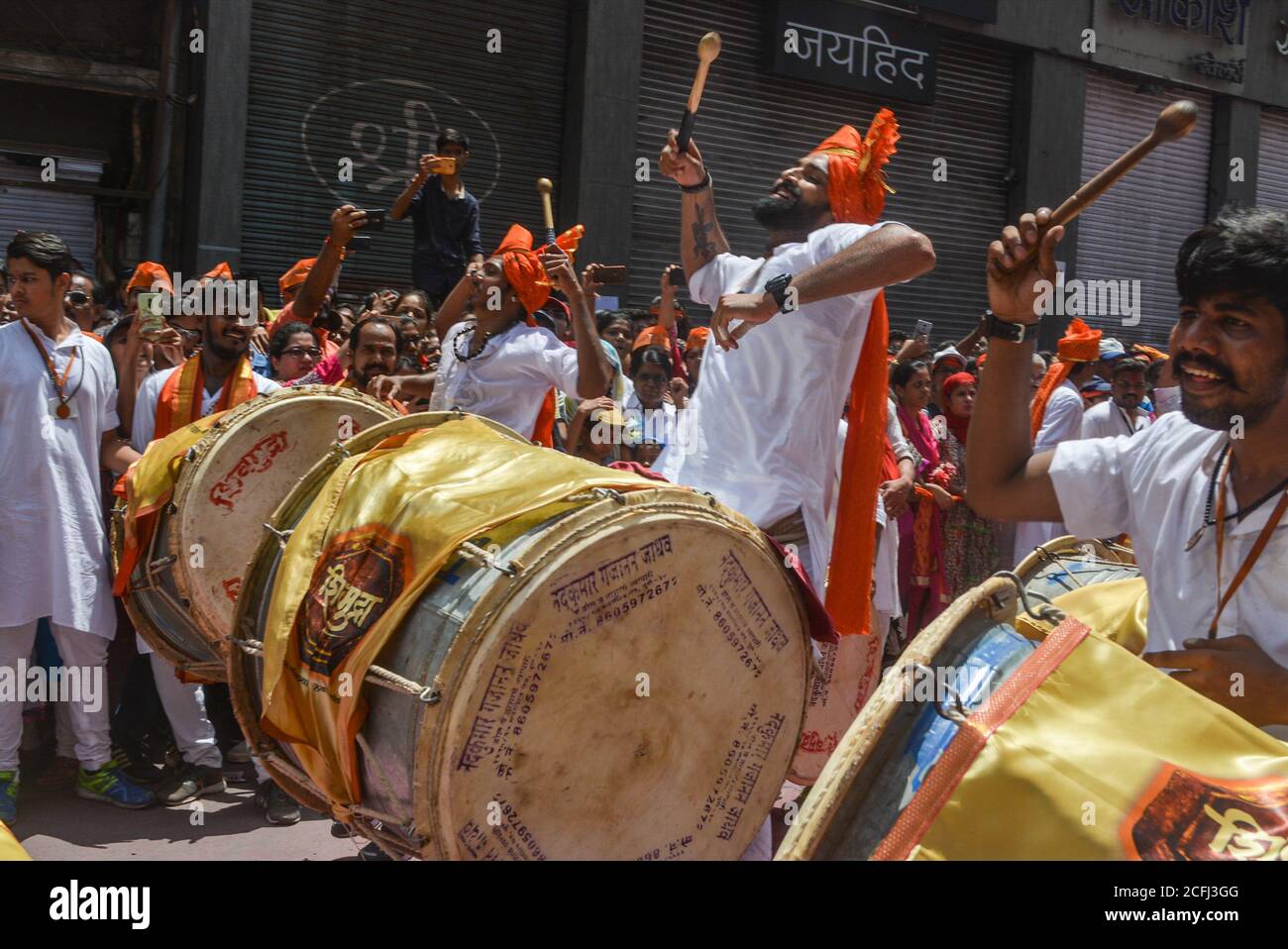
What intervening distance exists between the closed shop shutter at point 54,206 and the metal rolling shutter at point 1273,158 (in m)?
15.2

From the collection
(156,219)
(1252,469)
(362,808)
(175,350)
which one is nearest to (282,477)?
(175,350)

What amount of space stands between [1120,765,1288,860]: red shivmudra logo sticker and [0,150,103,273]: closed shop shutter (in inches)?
409

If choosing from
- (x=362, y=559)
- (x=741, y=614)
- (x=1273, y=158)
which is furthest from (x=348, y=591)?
(x=1273, y=158)

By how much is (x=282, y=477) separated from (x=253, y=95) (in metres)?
7.08

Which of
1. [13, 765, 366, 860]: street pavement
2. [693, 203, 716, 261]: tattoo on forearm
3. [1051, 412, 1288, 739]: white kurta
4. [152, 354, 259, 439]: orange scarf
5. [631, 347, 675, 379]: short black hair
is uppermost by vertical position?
[693, 203, 716, 261]: tattoo on forearm

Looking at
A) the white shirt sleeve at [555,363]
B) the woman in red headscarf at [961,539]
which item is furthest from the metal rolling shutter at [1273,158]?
the white shirt sleeve at [555,363]

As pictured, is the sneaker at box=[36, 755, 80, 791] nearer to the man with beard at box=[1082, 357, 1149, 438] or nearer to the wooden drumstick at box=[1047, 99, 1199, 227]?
the wooden drumstick at box=[1047, 99, 1199, 227]

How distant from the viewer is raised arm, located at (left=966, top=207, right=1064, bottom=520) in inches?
94.6

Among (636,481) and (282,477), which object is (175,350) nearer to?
(282,477)

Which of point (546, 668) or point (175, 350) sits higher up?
point (175, 350)

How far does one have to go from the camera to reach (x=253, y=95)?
1062 cm

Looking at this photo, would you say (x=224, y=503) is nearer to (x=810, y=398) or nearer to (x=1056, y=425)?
(x=810, y=398)

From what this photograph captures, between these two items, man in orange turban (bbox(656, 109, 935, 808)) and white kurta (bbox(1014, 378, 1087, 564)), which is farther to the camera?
white kurta (bbox(1014, 378, 1087, 564))

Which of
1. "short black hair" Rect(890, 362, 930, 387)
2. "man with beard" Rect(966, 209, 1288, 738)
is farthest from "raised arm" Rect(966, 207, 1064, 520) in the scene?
"short black hair" Rect(890, 362, 930, 387)
